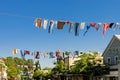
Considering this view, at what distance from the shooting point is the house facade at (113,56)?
212 feet

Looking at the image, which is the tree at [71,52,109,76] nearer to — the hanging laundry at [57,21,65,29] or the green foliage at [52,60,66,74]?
the green foliage at [52,60,66,74]

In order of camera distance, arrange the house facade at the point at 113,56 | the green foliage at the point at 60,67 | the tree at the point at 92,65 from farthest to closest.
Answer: the green foliage at the point at 60,67 < the tree at the point at 92,65 < the house facade at the point at 113,56

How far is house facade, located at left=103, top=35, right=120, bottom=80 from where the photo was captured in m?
64.5

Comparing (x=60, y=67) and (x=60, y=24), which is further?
(x=60, y=67)

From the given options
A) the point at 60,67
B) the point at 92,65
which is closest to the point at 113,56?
the point at 92,65

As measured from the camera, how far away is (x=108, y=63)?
68.6 meters

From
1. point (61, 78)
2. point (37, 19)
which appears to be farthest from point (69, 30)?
point (61, 78)

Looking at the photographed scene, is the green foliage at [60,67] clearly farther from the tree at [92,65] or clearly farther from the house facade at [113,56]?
the house facade at [113,56]


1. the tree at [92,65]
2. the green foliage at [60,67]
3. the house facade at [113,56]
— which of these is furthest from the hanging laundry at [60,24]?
the green foliage at [60,67]

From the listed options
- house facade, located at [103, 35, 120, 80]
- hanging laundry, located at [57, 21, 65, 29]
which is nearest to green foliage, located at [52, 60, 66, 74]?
house facade, located at [103, 35, 120, 80]

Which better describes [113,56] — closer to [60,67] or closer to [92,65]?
[92,65]

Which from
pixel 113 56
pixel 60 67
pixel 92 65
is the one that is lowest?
pixel 92 65

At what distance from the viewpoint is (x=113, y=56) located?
66.9m

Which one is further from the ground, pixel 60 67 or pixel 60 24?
pixel 60 24
